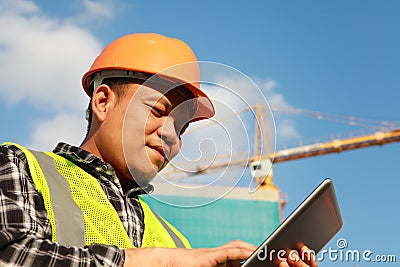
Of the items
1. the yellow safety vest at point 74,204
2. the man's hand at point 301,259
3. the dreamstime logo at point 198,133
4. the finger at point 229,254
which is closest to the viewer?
the finger at point 229,254

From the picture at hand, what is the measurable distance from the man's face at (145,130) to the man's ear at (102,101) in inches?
1.3

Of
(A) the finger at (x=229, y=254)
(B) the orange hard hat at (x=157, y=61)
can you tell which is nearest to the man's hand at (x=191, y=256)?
(A) the finger at (x=229, y=254)

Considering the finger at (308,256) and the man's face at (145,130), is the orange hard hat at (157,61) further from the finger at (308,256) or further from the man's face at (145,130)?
the finger at (308,256)

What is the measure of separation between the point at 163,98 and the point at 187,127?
20cm

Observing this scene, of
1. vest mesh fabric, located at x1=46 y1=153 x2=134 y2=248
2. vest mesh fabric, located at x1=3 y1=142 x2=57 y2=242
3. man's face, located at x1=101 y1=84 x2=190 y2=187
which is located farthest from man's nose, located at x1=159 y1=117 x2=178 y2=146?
vest mesh fabric, located at x1=3 y1=142 x2=57 y2=242

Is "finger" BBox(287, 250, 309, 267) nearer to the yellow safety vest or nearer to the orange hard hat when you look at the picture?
the yellow safety vest

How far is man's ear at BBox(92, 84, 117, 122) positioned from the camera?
5.93 feet

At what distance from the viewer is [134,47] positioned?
1.87 metres

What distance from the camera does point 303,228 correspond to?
50.8 inches

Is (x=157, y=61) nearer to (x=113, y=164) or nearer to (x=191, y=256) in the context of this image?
(x=113, y=164)

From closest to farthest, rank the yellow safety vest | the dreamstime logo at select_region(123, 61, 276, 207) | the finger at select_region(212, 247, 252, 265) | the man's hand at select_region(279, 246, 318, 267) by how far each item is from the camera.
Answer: the finger at select_region(212, 247, 252, 265), the man's hand at select_region(279, 246, 318, 267), the yellow safety vest, the dreamstime logo at select_region(123, 61, 276, 207)

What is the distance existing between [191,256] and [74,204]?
1.47ft

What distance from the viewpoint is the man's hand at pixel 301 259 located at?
128 cm

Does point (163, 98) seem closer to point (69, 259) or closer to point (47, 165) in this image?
point (47, 165)
